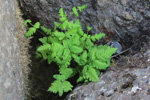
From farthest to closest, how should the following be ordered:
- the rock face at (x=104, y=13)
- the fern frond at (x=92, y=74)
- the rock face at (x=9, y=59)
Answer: the rock face at (x=104, y=13), the fern frond at (x=92, y=74), the rock face at (x=9, y=59)

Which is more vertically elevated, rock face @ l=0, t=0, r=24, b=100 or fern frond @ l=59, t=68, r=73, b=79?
rock face @ l=0, t=0, r=24, b=100

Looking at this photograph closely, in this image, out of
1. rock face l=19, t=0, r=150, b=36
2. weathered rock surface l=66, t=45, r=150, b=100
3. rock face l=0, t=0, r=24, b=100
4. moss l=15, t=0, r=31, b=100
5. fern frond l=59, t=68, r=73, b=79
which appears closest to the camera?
rock face l=0, t=0, r=24, b=100

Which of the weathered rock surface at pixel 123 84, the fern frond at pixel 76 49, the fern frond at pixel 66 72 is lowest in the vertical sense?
the weathered rock surface at pixel 123 84

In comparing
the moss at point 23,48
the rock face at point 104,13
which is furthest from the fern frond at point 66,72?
the rock face at point 104,13

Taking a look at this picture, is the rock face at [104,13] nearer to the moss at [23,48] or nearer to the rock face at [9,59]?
the moss at [23,48]

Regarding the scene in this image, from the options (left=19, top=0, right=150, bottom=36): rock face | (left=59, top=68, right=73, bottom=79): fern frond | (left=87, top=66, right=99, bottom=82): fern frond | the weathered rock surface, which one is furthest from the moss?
(left=87, top=66, right=99, bottom=82): fern frond

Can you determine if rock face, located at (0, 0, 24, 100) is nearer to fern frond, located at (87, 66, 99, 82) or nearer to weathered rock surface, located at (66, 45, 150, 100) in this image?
weathered rock surface, located at (66, 45, 150, 100)

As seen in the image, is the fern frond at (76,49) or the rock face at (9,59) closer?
the rock face at (9,59)

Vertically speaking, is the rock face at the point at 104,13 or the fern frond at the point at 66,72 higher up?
the rock face at the point at 104,13
